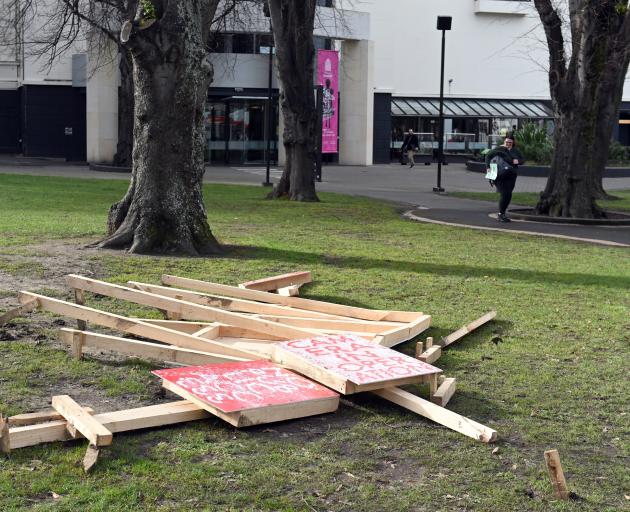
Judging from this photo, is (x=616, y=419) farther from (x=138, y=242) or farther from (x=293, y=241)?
(x=293, y=241)

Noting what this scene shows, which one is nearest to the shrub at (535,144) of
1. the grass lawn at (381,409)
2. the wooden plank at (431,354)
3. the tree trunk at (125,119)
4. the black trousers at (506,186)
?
the tree trunk at (125,119)

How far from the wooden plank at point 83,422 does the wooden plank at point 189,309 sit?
7.14 feet

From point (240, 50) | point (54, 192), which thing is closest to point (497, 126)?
point (240, 50)

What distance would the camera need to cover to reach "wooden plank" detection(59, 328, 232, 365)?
6656 mm

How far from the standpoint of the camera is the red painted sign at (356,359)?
19.9ft

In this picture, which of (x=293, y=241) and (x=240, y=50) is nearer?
(x=293, y=241)

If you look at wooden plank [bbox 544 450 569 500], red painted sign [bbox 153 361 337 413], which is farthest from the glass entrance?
wooden plank [bbox 544 450 569 500]

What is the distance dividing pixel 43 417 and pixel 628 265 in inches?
389

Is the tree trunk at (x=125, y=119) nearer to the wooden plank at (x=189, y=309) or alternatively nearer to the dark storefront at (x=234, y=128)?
the dark storefront at (x=234, y=128)

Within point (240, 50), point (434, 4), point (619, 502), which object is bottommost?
point (619, 502)

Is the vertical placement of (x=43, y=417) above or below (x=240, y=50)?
below

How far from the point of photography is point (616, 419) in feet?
20.2

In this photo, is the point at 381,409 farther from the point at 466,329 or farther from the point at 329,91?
the point at 329,91

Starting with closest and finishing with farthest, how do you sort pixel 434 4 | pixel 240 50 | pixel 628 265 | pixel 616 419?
pixel 616 419
pixel 628 265
pixel 240 50
pixel 434 4
